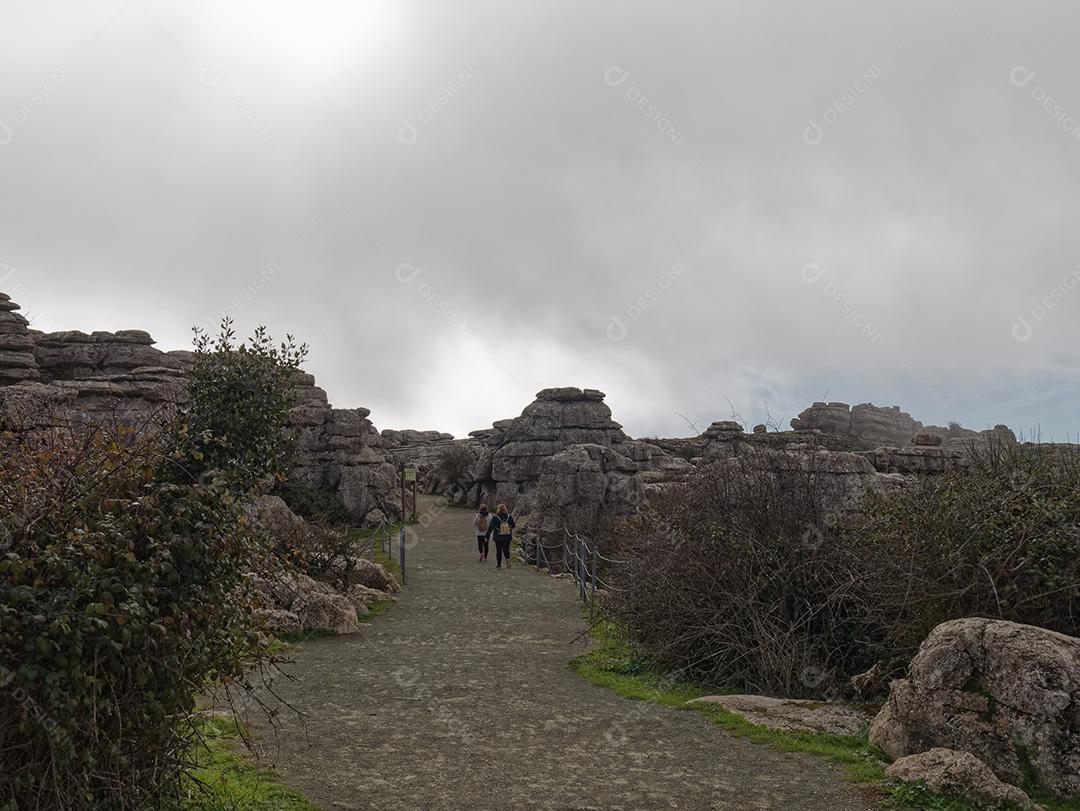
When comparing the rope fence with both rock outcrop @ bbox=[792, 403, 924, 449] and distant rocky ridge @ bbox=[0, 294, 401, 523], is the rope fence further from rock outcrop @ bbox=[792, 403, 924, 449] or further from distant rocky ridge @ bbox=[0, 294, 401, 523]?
rock outcrop @ bbox=[792, 403, 924, 449]

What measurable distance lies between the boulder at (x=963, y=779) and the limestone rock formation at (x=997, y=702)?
410mm

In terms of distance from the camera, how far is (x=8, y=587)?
4.51 meters

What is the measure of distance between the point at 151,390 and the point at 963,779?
88.5 feet

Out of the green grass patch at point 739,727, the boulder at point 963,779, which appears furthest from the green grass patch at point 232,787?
the boulder at point 963,779

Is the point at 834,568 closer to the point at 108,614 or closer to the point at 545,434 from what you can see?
the point at 108,614

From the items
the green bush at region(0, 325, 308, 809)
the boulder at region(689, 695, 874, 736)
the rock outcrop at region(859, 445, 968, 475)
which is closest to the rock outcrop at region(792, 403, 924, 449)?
the rock outcrop at region(859, 445, 968, 475)

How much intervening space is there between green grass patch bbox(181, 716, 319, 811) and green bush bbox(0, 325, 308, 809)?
0.83 ft

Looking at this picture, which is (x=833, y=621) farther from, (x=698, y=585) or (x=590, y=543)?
(x=590, y=543)

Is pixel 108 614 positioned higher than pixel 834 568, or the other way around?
pixel 834 568

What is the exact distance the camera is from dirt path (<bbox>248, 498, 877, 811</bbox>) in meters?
7.08

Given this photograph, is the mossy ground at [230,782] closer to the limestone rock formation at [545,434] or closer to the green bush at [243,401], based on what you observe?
the green bush at [243,401]

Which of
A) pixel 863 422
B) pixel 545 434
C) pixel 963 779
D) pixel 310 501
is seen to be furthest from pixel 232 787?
pixel 863 422

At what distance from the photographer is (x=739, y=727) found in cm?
902

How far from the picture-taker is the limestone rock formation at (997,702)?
7113 millimetres
